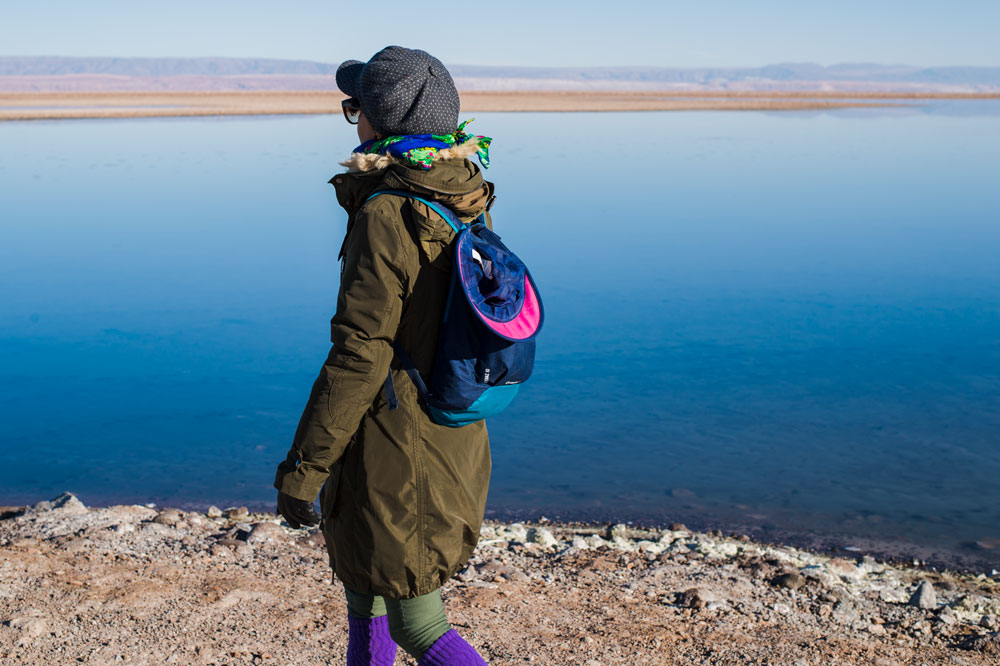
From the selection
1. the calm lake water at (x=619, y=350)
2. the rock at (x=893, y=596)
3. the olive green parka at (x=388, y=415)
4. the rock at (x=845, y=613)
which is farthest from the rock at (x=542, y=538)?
the olive green parka at (x=388, y=415)

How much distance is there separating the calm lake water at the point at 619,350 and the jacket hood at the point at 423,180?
3.10 meters

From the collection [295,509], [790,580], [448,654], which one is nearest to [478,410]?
[295,509]

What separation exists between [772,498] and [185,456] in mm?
3358

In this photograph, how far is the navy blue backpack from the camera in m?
2.00

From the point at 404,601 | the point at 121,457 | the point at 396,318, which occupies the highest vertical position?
the point at 396,318

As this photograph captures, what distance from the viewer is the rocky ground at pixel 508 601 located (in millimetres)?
3029

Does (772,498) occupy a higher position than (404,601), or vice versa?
(404,601)

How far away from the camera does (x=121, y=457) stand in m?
5.70

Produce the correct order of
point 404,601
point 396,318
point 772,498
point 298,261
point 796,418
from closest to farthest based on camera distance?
point 396,318 → point 404,601 → point 772,498 → point 796,418 → point 298,261

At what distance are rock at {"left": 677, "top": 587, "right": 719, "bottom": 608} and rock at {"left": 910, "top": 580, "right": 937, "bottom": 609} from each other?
0.76 m

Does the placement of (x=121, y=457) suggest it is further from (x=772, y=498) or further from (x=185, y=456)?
(x=772, y=498)

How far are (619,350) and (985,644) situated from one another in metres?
4.54

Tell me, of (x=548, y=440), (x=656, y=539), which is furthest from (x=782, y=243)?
(x=656, y=539)

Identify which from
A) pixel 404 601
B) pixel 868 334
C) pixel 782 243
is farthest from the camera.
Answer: pixel 782 243
